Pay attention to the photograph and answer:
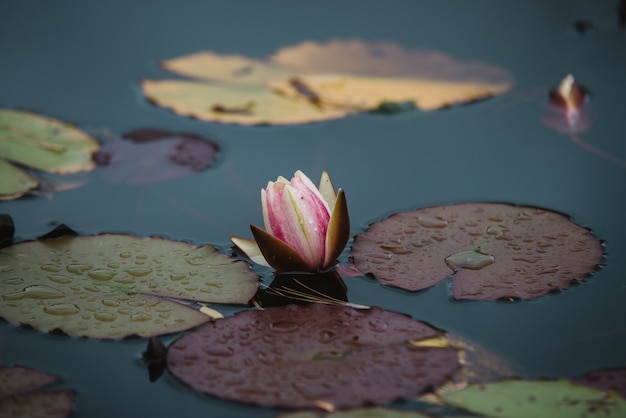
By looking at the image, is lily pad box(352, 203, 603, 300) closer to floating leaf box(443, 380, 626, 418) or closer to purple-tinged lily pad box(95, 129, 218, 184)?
floating leaf box(443, 380, 626, 418)

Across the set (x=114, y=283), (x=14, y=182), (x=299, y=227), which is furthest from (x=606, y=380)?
(x=14, y=182)

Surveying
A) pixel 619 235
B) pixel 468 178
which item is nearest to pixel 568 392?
pixel 619 235

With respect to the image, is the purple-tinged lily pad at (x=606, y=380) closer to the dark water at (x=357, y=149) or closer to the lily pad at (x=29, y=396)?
the dark water at (x=357, y=149)

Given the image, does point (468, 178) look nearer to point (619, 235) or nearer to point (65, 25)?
point (619, 235)

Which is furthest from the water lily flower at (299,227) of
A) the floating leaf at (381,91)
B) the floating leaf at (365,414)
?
the floating leaf at (381,91)

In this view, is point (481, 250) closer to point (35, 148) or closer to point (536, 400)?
point (536, 400)

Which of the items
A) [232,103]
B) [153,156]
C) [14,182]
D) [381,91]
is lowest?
[14,182]
